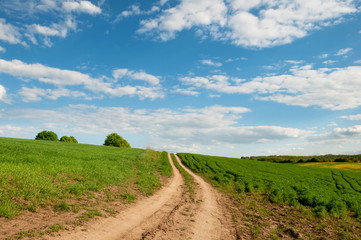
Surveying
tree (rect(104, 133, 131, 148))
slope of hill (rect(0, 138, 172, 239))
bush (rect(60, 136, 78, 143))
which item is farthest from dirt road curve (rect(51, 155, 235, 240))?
bush (rect(60, 136, 78, 143))

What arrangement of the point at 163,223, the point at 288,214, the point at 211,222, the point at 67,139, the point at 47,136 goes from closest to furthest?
the point at 163,223 < the point at 211,222 < the point at 288,214 < the point at 47,136 < the point at 67,139

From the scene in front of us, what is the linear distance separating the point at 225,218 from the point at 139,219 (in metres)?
5.13

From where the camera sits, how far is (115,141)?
388ft

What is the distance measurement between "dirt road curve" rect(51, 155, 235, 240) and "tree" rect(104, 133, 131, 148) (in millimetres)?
107559

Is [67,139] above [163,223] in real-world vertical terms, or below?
above

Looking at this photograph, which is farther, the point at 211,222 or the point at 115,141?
the point at 115,141

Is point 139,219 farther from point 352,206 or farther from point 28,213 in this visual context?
point 352,206

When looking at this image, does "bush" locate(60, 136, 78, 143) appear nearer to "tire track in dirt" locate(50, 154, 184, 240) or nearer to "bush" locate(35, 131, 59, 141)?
"bush" locate(35, 131, 59, 141)

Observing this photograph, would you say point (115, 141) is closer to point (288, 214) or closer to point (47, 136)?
point (47, 136)

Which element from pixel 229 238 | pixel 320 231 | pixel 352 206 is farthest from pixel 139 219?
pixel 352 206

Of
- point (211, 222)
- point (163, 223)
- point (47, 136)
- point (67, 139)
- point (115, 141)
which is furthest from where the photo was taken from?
point (67, 139)

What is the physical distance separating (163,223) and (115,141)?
114 meters

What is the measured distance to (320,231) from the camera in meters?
11.9

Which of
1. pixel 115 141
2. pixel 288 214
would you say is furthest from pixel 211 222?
pixel 115 141
